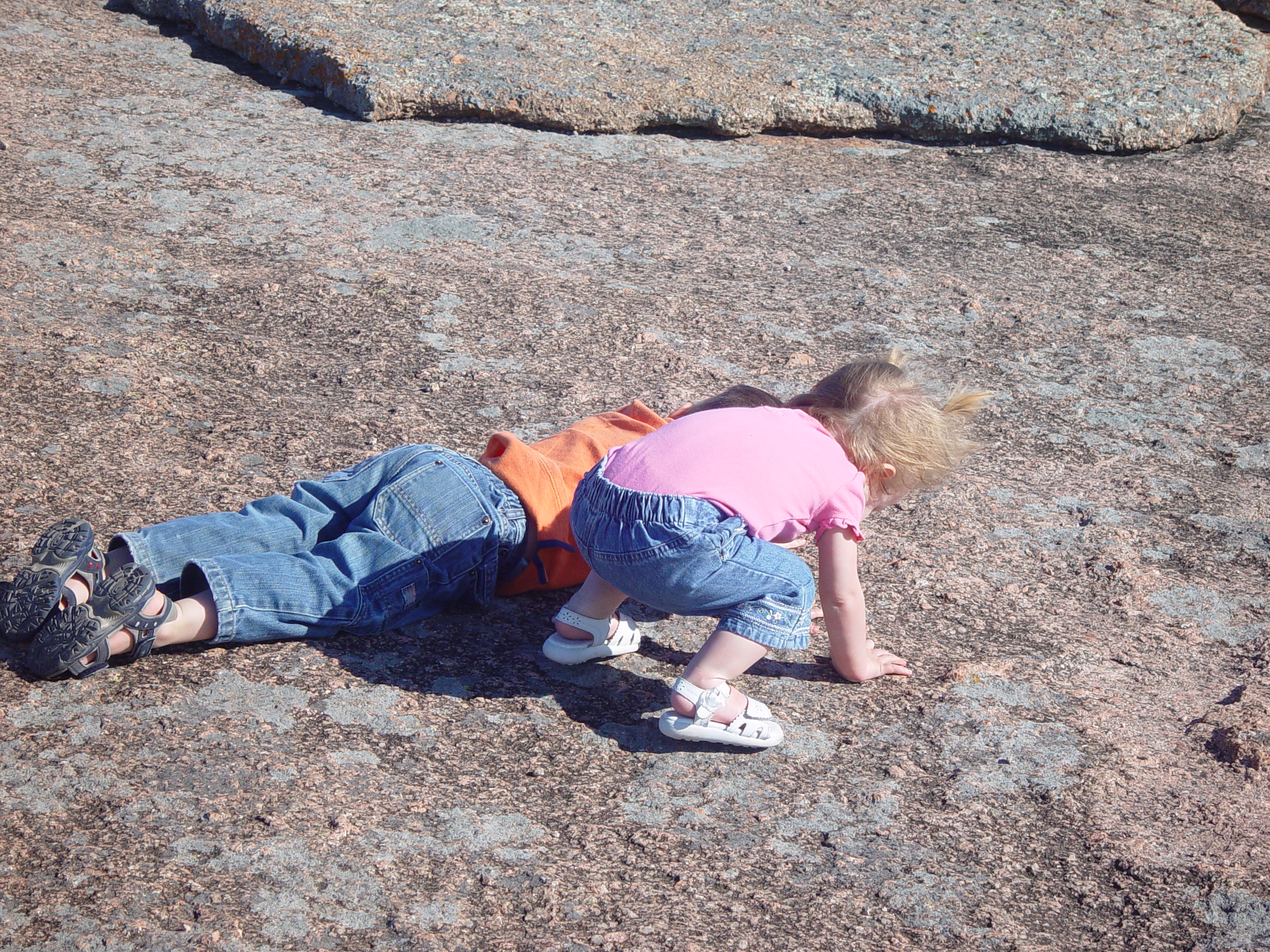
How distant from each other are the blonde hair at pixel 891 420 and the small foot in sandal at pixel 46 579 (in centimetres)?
127

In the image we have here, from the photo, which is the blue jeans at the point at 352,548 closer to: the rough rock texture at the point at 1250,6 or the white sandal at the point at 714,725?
the white sandal at the point at 714,725

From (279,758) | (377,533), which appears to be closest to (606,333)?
(377,533)

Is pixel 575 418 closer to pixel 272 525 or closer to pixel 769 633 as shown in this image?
pixel 272 525

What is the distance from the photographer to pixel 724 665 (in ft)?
6.08

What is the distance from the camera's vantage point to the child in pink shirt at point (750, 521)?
1.85 meters

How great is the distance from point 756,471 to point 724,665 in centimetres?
33

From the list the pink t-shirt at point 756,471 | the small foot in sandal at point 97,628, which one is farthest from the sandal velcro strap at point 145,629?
the pink t-shirt at point 756,471

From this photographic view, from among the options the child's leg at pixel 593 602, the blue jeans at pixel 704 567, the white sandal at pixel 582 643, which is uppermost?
the blue jeans at pixel 704 567

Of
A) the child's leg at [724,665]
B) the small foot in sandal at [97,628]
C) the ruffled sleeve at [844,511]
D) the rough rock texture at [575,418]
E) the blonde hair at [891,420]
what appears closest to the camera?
the rough rock texture at [575,418]

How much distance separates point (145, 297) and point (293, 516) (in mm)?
1148

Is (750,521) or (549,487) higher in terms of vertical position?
(750,521)

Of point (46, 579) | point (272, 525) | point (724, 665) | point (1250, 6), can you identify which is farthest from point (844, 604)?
point (1250, 6)

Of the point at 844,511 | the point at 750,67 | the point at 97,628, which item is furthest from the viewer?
the point at 750,67

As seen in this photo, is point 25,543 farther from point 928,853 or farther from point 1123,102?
point 1123,102
